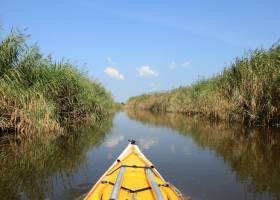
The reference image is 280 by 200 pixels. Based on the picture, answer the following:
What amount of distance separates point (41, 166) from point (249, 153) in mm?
5405

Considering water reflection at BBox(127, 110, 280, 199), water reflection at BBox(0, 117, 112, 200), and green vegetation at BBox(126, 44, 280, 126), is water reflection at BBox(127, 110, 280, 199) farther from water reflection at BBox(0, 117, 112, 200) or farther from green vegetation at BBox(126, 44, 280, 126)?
water reflection at BBox(0, 117, 112, 200)

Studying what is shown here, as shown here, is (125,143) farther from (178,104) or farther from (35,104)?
(178,104)

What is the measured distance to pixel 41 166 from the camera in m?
7.89

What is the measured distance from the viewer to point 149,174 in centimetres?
525

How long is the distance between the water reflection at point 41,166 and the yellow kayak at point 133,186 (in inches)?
36.8

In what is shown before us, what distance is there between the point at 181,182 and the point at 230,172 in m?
1.45

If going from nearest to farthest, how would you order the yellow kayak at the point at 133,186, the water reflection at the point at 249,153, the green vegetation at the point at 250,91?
the yellow kayak at the point at 133,186
the water reflection at the point at 249,153
the green vegetation at the point at 250,91

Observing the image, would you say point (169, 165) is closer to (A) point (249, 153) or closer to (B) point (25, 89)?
(A) point (249, 153)

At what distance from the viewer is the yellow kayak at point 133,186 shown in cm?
430

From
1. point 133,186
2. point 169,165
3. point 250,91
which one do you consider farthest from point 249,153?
point 250,91

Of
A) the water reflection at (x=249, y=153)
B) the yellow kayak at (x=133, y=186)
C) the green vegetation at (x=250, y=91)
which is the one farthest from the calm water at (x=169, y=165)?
the green vegetation at (x=250, y=91)

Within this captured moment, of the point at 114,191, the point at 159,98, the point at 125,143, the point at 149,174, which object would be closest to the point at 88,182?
the point at 149,174

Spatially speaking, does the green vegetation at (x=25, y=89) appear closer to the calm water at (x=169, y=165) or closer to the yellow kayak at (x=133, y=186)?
the calm water at (x=169, y=165)

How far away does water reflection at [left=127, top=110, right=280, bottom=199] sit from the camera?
6.44 metres
